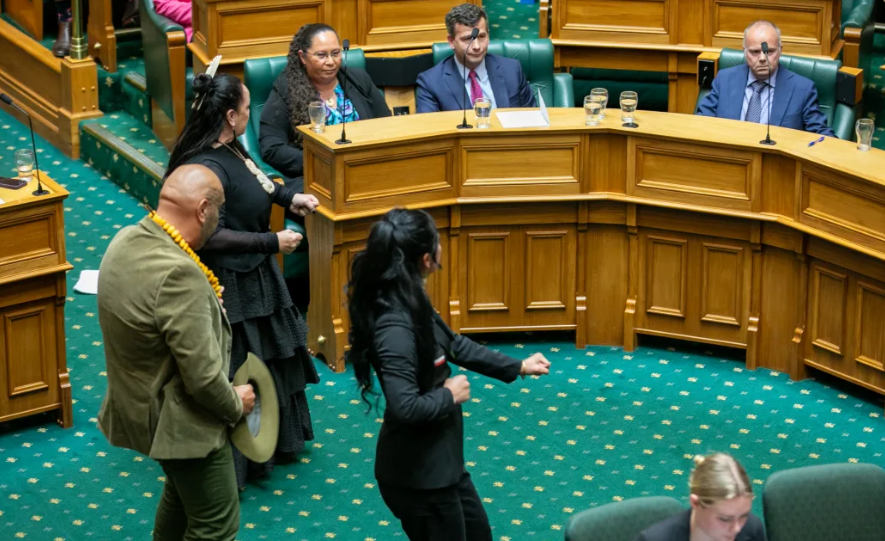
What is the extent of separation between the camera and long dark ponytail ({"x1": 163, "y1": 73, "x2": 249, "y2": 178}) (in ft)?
15.4

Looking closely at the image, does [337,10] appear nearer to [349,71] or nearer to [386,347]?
[349,71]

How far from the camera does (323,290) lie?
19.8 ft

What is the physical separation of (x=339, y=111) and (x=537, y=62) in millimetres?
1299

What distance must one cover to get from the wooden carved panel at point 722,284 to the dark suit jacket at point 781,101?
90 centimetres

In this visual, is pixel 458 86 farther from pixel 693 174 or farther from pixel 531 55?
pixel 693 174

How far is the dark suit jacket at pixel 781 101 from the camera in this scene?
261 inches

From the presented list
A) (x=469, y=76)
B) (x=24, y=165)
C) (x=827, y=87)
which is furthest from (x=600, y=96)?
(x=24, y=165)

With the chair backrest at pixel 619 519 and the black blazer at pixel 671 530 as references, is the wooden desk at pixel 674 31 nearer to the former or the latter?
the chair backrest at pixel 619 519

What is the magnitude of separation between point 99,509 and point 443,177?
197 cm

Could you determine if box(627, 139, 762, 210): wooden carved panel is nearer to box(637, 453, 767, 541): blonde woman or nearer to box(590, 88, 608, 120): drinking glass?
box(590, 88, 608, 120): drinking glass

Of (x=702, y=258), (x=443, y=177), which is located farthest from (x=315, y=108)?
(x=702, y=258)

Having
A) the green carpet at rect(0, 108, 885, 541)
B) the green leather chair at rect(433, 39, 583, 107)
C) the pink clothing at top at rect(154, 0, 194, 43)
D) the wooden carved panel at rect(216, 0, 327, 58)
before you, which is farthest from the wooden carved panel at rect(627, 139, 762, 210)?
the pink clothing at top at rect(154, 0, 194, 43)

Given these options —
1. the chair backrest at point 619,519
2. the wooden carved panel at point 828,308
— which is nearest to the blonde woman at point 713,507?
the chair backrest at point 619,519

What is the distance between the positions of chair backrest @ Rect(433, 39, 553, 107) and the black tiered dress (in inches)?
89.6
